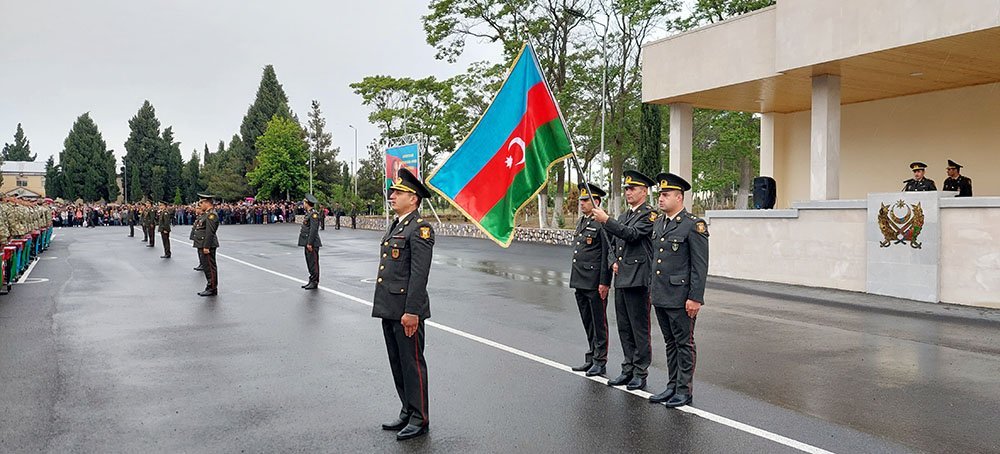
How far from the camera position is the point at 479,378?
6609 millimetres

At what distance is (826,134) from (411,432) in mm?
13579

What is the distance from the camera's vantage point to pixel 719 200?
69438mm

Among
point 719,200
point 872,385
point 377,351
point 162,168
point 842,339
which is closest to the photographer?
point 872,385

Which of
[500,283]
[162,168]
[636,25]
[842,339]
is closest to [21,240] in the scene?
[500,283]

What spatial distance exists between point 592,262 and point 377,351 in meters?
2.76

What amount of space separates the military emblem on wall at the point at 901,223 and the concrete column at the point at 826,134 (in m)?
2.49

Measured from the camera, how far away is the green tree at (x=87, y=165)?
3469 inches

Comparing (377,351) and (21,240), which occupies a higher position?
(21,240)

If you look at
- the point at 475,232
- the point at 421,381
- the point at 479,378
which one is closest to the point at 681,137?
the point at 479,378

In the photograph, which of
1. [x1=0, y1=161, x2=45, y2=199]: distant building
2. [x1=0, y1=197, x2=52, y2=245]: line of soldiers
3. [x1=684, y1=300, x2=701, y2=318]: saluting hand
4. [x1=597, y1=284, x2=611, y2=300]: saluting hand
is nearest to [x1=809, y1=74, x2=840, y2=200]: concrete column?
[x1=597, y1=284, x2=611, y2=300]: saluting hand

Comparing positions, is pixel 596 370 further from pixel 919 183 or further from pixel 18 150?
pixel 18 150

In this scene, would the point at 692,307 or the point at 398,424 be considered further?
the point at 692,307

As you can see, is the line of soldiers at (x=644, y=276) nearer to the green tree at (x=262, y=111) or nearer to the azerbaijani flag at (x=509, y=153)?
the azerbaijani flag at (x=509, y=153)

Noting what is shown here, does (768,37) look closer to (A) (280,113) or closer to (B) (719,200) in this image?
(B) (719,200)
